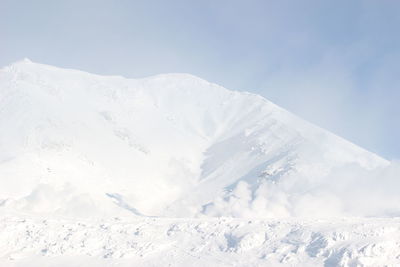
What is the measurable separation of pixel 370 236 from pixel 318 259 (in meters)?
21.5

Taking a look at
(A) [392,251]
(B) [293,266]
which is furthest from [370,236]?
(B) [293,266]

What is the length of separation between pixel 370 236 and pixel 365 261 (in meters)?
16.3

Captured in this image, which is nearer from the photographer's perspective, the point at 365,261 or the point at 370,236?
the point at 365,261

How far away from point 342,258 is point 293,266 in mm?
18829

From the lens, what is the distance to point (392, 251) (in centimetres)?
19112

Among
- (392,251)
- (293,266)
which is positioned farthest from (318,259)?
(392,251)

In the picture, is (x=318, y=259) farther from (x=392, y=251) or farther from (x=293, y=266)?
(x=392, y=251)

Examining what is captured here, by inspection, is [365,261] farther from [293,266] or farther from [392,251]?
[293,266]

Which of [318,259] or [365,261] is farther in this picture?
[318,259]

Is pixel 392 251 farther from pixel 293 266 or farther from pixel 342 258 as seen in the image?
pixel 293 266

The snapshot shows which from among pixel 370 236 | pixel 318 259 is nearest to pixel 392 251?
pixel 370 236

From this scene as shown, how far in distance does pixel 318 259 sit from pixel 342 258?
10.5 meters

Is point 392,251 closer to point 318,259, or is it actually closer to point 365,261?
point 365,261

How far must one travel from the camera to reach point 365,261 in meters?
186
